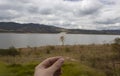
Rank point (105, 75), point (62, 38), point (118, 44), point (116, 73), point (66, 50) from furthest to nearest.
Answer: point (66, 50) < point (118, 44) < point (62, 38) < point (105, 75) < point (116, 73)

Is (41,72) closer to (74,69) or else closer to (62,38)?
(74,69)

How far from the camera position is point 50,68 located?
128cm

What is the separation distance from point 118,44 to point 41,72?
20.0m

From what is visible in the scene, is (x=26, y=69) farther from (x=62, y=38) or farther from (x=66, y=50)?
(x=66, y=50)

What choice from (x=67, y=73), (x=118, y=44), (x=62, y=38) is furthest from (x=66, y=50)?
(x=67, y=73)

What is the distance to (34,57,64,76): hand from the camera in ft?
4.11

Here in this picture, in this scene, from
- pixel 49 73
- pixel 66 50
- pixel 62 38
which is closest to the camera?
pixel 49 73

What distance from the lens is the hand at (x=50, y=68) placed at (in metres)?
1.25

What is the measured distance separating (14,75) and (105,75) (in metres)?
3.87

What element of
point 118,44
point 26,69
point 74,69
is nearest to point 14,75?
point 26,69

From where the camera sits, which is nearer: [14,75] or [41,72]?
[41,72]

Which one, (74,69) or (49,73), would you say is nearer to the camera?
(49,73)

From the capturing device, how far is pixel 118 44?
68.3 ft

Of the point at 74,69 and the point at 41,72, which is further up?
the point at 41,72
